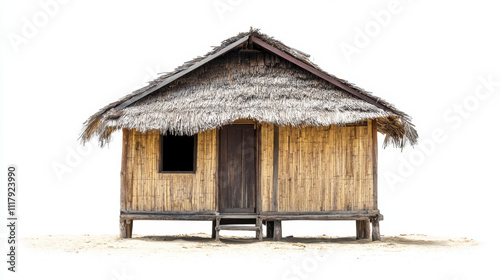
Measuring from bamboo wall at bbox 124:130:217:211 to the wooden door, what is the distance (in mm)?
451

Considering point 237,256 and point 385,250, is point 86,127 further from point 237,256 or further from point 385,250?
point 385,250

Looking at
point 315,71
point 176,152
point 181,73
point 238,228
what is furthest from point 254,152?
point 181,73

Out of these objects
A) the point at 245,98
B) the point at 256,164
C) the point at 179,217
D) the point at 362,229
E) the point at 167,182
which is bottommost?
the point at 362,229

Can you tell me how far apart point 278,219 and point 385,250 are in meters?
2.69

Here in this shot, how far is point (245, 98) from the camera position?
16.3 m

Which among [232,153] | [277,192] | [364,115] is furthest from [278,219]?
[364,115]

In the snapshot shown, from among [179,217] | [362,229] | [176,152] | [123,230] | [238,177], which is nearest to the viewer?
[179,217]

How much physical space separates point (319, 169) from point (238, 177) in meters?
1.96

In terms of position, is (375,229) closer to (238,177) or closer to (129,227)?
(238,177)

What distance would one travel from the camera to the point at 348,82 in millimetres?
16625

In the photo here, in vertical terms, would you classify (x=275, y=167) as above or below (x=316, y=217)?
above

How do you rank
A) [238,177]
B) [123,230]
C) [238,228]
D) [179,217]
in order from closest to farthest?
[238,228]
[179,217]
[123,230]
[238,177]

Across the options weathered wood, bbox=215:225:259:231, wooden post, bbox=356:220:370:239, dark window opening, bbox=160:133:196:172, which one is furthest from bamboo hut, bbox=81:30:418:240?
wooden post, bbox=356:220:370:239

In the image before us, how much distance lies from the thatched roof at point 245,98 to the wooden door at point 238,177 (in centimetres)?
119
